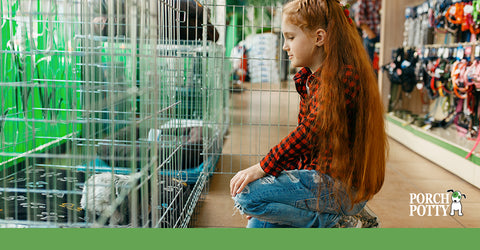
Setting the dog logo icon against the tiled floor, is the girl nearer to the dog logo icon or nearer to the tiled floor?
the tiled floor

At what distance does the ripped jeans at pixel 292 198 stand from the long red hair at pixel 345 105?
5 centimetres

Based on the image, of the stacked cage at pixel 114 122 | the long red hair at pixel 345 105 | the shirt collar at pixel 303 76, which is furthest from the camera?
the shirt collar at pixel 303 76

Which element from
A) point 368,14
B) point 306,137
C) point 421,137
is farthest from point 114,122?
point 368,14

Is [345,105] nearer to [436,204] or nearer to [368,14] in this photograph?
[436,204]

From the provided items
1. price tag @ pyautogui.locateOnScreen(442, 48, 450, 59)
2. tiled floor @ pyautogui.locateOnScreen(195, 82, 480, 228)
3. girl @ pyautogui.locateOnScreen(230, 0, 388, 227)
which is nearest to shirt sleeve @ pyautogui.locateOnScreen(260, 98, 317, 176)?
girl @ pyautogui.locateOnScreen(230, 0, 388, 227)

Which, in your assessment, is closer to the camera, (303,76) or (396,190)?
(303,76)

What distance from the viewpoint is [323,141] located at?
5.44 ft

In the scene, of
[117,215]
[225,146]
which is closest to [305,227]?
[117,215]

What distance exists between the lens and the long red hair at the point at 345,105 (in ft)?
5.41

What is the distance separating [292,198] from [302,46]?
559 mm

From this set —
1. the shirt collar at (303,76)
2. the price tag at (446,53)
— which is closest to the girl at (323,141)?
the shirt collar at (303,76)

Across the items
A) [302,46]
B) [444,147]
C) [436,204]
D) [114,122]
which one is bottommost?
[436,204]

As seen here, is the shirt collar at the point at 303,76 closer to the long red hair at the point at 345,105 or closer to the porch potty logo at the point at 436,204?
the long red hair at the point at 345,105

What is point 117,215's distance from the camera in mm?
1859
